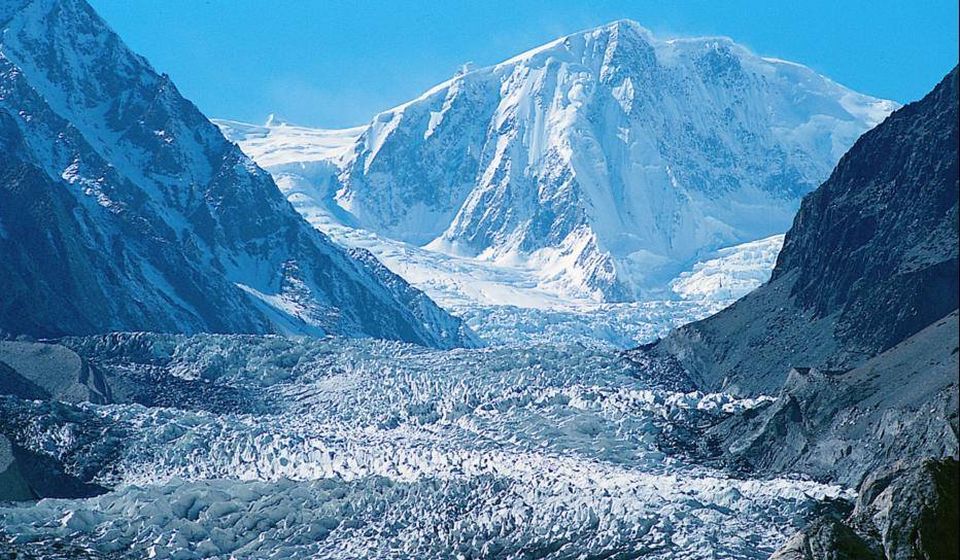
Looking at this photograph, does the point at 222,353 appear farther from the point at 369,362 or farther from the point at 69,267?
the point at 69,267

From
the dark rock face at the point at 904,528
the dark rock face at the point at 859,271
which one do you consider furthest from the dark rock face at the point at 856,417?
the dark rock face at the point at 904,528

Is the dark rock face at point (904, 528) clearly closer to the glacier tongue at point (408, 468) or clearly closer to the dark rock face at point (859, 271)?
the glacier tongue at point (408, 468)

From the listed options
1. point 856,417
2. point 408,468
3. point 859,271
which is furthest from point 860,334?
point 408,468

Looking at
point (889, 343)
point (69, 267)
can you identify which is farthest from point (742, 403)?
point (69, 267)

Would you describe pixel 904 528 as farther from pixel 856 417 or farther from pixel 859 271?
pixel 859 271

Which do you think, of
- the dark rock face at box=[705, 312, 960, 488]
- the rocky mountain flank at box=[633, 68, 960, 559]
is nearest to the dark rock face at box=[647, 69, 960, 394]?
the rocky mountain flank at box=[633, 68, 960, 559]
